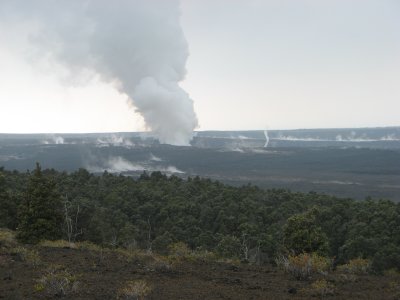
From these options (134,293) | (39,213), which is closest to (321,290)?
(134,293)

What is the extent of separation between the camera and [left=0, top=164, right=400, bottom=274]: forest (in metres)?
21.8

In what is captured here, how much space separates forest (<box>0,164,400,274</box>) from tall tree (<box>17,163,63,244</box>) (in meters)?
0.05

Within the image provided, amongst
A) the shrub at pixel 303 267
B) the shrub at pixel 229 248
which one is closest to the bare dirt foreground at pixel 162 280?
the shrub at pixel 303 267

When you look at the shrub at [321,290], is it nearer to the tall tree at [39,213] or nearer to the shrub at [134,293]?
the shrub at [134,293]

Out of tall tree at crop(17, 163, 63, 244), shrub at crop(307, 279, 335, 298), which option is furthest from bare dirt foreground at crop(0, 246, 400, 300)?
tall tree at crop(17, 163, 63, 244)

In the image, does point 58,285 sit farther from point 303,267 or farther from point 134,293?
point 303,267

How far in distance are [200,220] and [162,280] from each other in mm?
22795

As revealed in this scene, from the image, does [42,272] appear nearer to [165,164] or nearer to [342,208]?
[342,208]

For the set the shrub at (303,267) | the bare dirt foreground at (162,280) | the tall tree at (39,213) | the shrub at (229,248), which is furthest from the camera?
the shrub at (229,248)

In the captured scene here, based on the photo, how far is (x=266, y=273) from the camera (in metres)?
13.7

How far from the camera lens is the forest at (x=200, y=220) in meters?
21.8

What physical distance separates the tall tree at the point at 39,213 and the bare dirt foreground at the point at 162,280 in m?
6.08

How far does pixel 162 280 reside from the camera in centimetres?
1188

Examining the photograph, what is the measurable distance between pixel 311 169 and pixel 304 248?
89265 mm
